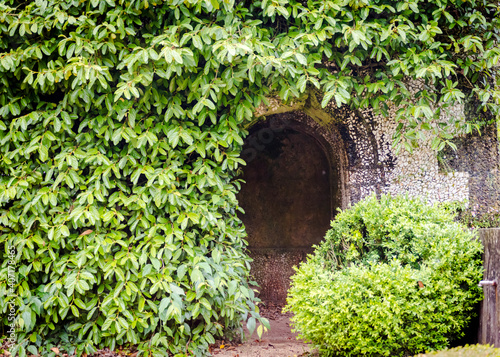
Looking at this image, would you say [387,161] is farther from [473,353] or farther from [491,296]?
[473,353]

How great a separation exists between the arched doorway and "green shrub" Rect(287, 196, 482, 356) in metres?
3.76

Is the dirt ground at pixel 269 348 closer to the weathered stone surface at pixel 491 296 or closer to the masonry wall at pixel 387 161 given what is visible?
the weathered stone surface at pixel 491 296

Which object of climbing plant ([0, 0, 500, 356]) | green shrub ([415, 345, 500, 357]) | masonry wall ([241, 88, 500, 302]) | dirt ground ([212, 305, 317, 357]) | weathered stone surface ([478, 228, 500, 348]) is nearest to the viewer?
green shrub ([415, 345, 500, 357])

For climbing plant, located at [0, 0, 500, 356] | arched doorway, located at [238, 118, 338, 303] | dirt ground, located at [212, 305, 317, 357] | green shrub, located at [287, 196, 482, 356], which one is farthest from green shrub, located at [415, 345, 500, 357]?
arched doorway, located at [238, 118, 338, 303]

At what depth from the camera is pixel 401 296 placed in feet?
8.86

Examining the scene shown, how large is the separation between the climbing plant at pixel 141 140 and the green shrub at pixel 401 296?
88cm

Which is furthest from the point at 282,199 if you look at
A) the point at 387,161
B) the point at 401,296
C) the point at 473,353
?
the point at 473,353

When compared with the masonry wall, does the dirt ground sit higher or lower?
lower

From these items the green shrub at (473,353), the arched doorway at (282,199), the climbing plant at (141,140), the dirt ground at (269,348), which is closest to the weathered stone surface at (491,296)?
the green shrub at (473,353)

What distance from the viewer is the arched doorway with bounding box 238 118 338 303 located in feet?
22.5

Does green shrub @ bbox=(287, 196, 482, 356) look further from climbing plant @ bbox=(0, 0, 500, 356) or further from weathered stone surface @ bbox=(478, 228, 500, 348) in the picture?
climbing plant @ bbox=(0, 0, 500, 356)

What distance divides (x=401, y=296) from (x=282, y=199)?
444 cm

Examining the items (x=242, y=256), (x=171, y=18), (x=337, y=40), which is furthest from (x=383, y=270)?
(x=171, y=18)

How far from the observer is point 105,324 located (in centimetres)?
334
